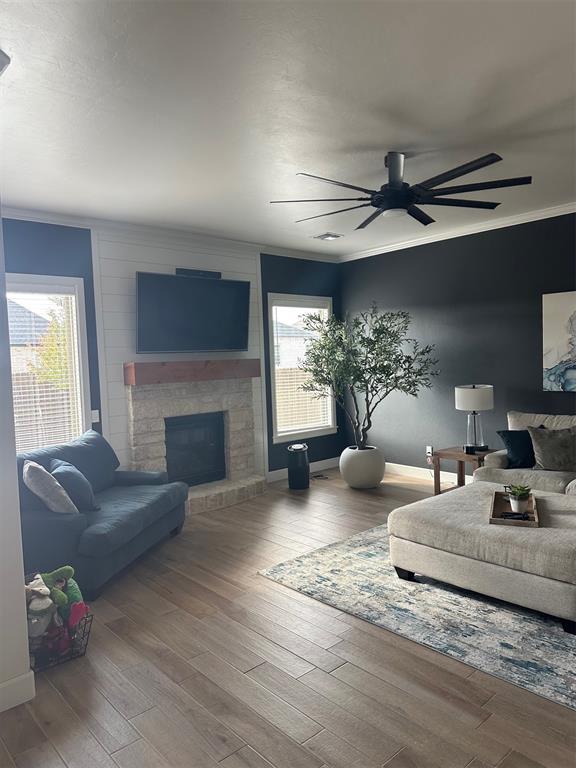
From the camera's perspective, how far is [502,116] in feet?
10.1

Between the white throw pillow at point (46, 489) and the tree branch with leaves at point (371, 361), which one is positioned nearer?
the white throw pillow at point (46, 489)

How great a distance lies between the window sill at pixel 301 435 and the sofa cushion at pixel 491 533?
308 cm

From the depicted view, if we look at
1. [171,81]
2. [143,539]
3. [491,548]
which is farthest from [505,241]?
[143,539]

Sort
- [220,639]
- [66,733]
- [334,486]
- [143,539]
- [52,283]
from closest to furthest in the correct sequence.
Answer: [66,733] → [220,639] → [143,539] → [52,283] → [334,486]

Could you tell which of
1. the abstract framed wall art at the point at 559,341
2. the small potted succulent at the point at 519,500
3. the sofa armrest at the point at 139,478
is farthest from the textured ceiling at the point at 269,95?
the sofa armrest at the point at 139,478

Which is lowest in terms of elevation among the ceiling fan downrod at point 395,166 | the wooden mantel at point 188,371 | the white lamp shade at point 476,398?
the white lamp shade at point 476,398

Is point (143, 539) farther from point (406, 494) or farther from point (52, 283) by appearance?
point (406, 494)

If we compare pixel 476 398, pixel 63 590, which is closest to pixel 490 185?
pixel 476 398

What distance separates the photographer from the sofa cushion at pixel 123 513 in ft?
11.4

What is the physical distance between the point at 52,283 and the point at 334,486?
367cm

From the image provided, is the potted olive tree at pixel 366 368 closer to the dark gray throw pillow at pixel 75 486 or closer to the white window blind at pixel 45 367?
the white window blind at pixel 45 367

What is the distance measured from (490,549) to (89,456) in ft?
10.4

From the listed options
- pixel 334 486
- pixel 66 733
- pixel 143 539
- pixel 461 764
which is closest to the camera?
pixel 461 764

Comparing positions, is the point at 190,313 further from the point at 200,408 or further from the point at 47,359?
the point at 47,359
